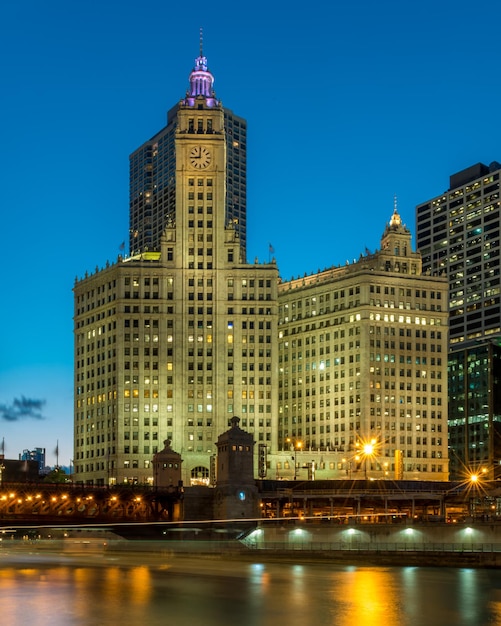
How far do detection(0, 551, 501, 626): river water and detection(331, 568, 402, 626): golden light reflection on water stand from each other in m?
0.07

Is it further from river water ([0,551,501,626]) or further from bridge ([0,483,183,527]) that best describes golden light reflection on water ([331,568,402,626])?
bridge ([0,483,183,527])

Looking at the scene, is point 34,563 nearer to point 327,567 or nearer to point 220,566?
point 220,566

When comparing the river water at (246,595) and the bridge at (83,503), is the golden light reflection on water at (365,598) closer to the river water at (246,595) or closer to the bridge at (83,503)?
the river water at (246,595)

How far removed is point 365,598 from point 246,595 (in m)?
Result: 9.73

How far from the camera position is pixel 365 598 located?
8169 centimetres

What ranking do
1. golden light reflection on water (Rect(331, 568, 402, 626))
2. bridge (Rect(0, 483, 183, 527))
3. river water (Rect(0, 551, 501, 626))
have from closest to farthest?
1. golden light reflection on water (Rect(331, 568, 402, 626))
2. river water (Rect(0, 551, 501, 626))
3. bridge (Rect(0, 483, 183, 527))

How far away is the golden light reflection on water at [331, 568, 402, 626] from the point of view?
7050 cm

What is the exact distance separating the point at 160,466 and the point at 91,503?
26469 millimetres

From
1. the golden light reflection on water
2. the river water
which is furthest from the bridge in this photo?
the golden light reflection on water

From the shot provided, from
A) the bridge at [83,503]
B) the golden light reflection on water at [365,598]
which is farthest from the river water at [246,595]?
the bridge at [83,503]

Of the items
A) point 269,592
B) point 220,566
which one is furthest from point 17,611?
point 220,566

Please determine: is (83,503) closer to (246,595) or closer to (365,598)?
(246,595)

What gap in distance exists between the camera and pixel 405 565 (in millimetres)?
120500

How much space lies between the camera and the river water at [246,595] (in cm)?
7106
